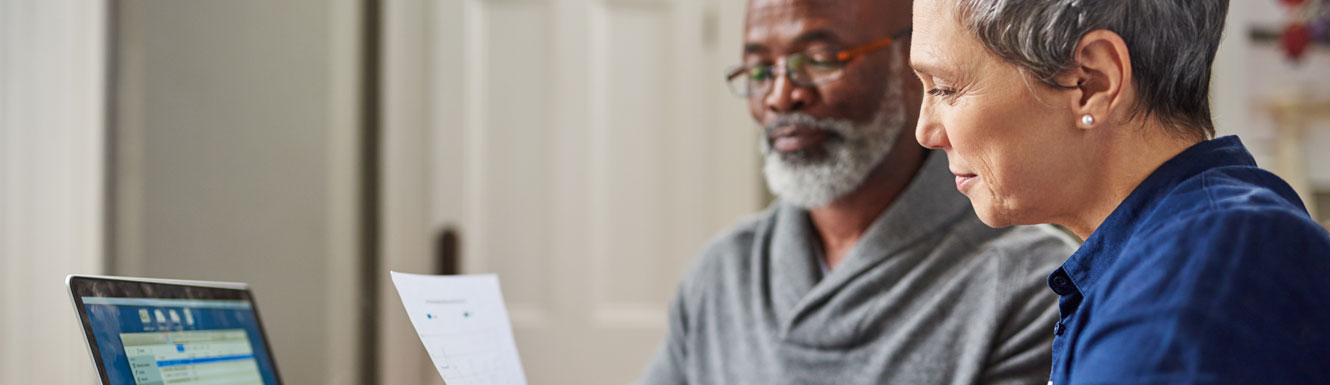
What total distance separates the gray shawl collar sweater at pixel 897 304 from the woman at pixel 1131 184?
0.37 meters

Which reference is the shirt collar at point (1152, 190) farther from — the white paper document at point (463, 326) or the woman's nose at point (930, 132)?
the white paper document at point (463, 326)

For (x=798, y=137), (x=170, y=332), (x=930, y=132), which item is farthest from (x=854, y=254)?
(x=170, y=332)

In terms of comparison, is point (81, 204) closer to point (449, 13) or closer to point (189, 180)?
point (189, 180)

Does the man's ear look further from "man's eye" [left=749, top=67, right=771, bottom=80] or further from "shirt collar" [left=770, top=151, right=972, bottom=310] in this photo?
"man's eye" [left=749, top=67, right=771, bottom=80]

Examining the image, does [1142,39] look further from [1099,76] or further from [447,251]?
[447,251]

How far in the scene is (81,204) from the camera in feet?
5.23

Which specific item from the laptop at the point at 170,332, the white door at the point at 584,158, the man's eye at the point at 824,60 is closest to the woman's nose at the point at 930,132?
the man's eye at the point at 824,60

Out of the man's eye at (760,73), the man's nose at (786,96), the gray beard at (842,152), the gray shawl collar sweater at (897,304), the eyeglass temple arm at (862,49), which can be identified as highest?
the eyeglass temple arm at (862,49)

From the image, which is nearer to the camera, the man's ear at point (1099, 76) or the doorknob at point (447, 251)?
the man's ear at point (1099, 76)

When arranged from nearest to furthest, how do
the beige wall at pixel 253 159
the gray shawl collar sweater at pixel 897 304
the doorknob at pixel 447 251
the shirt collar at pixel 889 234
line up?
1. the gray shawl collar sweater at pixel 897 304
2. the shirt collar at pixel 889 234
3. the beige wall at pixel 253 159
4. the doorknob at pixel 447 251

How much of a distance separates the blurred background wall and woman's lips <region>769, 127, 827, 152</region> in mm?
1285

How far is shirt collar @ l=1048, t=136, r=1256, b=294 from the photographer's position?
57 centimetres

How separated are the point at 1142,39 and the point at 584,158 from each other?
6.98ft

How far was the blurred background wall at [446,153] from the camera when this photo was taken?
2.11 meters
